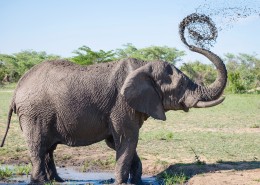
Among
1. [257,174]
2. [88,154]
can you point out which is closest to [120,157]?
[257,174]

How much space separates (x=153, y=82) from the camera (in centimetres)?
813

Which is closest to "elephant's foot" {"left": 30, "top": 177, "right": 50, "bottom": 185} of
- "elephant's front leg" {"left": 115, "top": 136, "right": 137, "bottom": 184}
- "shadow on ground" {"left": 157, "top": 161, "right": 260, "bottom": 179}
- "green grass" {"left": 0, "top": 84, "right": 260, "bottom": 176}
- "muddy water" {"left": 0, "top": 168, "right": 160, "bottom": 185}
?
"muddy water" {"left": 0, "top": 168, "right": 160, "bottom": 185}

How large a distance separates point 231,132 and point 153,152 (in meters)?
4.68

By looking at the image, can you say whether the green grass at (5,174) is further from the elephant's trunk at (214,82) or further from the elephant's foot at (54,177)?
the elephant's trunk at (214,82)

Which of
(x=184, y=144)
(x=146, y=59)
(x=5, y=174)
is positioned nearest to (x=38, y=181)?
(x=5, y=174)

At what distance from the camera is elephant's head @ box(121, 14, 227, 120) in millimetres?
7723

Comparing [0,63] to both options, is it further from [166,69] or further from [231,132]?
[166,69]

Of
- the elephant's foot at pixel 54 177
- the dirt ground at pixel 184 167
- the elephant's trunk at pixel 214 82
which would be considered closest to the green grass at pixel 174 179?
the dirt ground at pixel 184 167

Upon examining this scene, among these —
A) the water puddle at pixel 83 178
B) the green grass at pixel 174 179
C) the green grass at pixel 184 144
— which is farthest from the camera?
the green grass at pixel 184 144

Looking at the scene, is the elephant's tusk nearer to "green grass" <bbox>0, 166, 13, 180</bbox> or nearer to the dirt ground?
the dirt ground

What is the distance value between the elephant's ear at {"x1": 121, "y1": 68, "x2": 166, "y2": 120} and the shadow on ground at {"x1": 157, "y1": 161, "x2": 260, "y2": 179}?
1566 millimetres

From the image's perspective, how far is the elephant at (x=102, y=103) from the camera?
26.1 ft

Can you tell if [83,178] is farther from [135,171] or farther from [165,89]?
[165,89]

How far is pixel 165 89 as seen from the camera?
26.4ft
